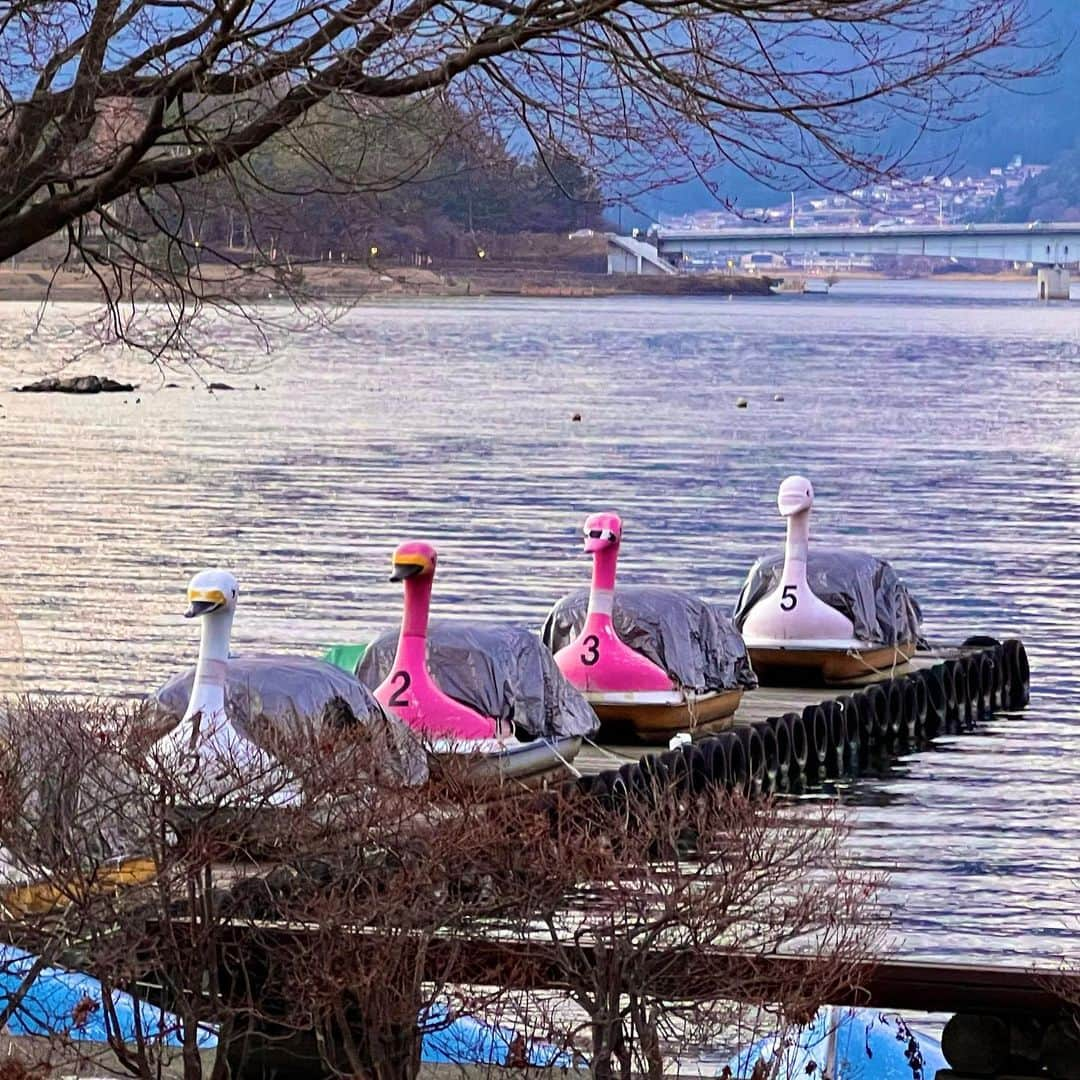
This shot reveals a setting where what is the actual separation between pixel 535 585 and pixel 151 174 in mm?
21650

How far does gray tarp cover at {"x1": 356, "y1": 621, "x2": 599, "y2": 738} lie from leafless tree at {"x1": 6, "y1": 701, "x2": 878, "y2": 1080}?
27.8ft

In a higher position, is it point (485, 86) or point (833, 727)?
point (485, 86)

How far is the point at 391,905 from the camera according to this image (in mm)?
6906

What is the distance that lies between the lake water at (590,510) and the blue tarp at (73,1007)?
6.16m

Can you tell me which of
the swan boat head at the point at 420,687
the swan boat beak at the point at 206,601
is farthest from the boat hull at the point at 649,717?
the swan boat beak at the point at 206,601

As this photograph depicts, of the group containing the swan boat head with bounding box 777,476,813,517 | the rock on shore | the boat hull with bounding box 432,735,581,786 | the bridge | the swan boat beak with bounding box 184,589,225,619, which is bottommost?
the boat hull with bounding box 432,735,581,786

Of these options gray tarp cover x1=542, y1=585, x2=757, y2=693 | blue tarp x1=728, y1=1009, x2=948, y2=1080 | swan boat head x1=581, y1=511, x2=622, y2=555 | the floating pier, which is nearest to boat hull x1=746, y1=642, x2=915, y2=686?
the floating pier

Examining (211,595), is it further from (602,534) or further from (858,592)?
(858,592)

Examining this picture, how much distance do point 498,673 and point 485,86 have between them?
763cm

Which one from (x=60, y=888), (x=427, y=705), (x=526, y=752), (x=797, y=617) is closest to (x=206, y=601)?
(x=427, y=705)

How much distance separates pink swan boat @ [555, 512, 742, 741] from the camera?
1848 centimetres

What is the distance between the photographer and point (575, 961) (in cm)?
724

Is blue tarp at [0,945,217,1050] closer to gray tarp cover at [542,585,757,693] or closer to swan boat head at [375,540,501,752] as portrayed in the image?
swan boat head at [375,540,501,752]

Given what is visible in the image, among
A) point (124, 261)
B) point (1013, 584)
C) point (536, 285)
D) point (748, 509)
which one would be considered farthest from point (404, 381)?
point (536, 285)
